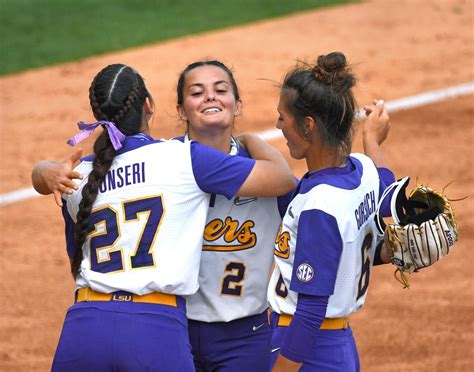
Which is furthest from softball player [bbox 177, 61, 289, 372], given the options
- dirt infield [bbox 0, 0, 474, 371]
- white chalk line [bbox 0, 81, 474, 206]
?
white chalk line [bbox 0, 81, 474, 206]

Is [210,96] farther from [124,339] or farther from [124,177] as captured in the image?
[124,339]

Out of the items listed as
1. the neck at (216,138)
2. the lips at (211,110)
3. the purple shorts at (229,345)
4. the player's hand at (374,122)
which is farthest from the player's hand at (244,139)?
the purple shorts at (229,345)

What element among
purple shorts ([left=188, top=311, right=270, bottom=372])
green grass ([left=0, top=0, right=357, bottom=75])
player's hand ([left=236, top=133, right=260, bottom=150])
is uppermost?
green grass ([left=0, top=0, right=357, bottom=75])

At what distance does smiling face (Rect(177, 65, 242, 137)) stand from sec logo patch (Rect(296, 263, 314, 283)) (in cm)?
85

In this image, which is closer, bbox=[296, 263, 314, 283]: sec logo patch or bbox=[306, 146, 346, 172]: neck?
bbox=[296, 263, 314, 283]: sec logo patch

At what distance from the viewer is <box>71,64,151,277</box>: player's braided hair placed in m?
3.96

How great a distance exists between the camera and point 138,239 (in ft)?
12.8

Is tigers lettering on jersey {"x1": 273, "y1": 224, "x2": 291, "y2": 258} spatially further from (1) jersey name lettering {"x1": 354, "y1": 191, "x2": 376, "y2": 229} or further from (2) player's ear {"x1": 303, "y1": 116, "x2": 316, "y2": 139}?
(2) player's ear {"x1": 303, "y1": 116, "x2": 316, "y2": 139}

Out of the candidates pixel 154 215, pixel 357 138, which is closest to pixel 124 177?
pixel 154 215

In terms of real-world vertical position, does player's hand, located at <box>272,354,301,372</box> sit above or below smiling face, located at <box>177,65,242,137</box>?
below

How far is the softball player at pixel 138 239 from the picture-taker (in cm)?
385

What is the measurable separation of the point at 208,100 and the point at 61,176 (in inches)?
28.5

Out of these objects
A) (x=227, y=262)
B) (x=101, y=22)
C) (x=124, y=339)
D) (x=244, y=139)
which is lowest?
(x=124, y=339)

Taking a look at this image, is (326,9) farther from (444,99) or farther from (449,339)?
(449,339)
